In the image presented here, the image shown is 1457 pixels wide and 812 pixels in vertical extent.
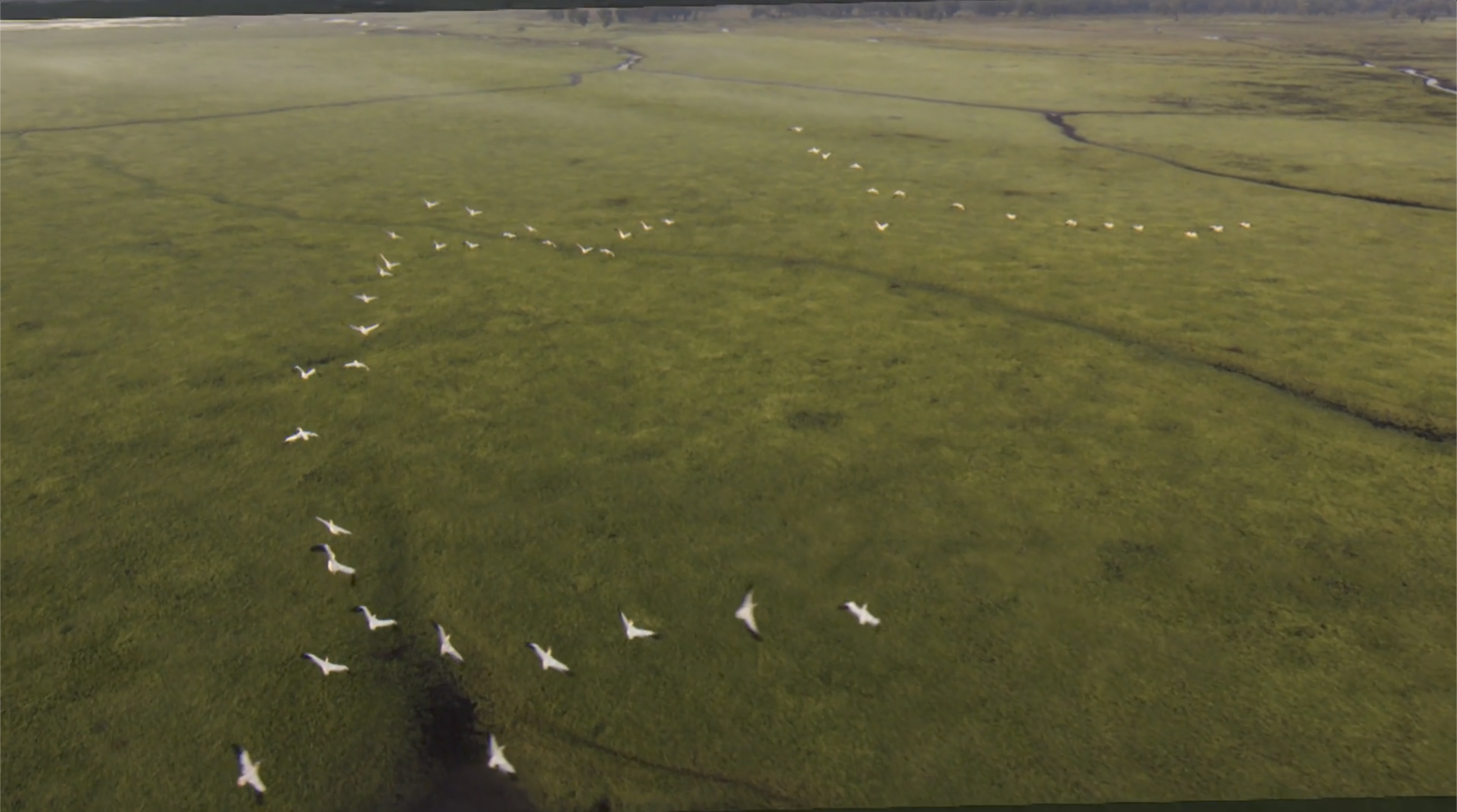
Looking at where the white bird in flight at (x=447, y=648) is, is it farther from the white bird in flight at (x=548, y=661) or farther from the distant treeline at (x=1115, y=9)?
the distant treeline at (x=1115, y=9)

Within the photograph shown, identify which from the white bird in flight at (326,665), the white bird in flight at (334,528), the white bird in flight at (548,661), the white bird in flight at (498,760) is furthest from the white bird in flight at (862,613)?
the white bird in flight at (334,528)

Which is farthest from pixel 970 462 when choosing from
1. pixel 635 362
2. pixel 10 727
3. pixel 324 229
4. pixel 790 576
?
pixel 324 229

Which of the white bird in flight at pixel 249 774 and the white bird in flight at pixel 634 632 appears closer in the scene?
the white bird in flight at pixel 249 774

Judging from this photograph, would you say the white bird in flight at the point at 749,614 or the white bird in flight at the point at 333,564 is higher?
the white bird in flight at the point at 333,564

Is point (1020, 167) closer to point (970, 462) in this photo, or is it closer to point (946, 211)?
point (946, 211)

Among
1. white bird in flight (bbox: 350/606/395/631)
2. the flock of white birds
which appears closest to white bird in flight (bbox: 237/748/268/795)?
the flock of white birds

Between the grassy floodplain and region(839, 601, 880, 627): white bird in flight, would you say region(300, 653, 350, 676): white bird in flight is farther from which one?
region(839, 601, 880, 627): white bird in flight
